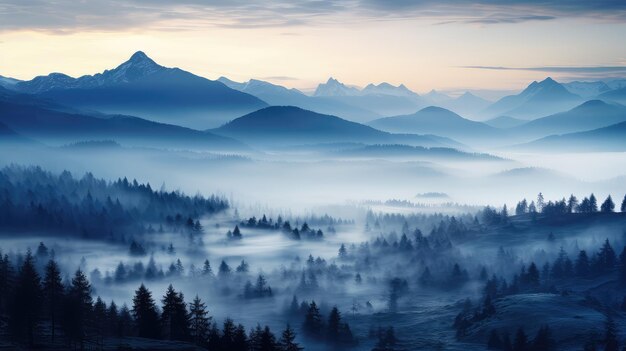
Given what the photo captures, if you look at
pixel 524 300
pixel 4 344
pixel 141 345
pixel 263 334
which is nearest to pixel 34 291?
pixel 4 344

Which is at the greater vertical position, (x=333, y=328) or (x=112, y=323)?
(x=112, y=323)

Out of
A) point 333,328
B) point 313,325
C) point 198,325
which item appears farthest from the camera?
point 313,325

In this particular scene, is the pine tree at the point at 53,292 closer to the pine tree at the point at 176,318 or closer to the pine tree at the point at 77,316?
the pine tree at the point at 77,316

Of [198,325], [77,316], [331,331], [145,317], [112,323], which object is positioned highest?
[77,316]

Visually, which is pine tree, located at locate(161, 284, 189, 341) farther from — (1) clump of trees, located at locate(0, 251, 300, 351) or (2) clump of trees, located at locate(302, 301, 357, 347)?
(2) clump of trees, located at locate(302, 301, 357, 347)

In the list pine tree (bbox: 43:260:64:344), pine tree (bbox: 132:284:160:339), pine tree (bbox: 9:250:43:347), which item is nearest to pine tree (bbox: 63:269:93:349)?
pine tree (bbox: 43:260:64:344)

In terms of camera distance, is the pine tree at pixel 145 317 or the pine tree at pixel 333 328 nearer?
the pine tree at pixel 145 317

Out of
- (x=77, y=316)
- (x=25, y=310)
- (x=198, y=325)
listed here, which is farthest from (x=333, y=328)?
(x=25, y=310)

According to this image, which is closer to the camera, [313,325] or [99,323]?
[99,323]

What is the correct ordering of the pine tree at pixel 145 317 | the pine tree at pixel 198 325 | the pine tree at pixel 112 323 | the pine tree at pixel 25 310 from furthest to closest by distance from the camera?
the pine tree at pixel 198 325 → the pine tree at pixel 112 323 → the pine tree at pixel 145 317 → the pine tree at pixel 25 310

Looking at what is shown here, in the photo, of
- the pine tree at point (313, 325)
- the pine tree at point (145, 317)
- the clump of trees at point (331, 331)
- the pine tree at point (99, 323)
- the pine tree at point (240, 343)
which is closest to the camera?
the pine tree at point (99, 323)

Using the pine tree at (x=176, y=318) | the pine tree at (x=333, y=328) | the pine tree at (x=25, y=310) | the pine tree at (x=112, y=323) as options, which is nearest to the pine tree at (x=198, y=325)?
the pine tree at (x=176, y=318)

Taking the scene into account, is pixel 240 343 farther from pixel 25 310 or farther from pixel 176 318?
pixel 25 310
